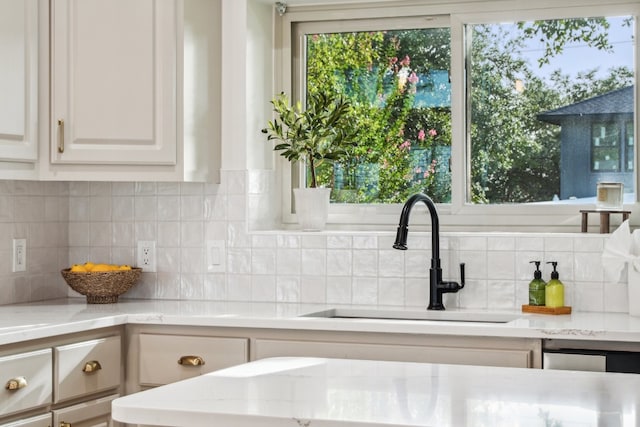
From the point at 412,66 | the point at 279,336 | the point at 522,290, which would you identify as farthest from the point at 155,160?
the point at 522,290

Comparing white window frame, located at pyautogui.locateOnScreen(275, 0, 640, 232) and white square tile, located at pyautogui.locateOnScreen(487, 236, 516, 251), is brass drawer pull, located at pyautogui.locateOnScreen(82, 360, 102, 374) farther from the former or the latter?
white square tile, located at pyautogui.locateOnScreen(487, 236, 516, 251)

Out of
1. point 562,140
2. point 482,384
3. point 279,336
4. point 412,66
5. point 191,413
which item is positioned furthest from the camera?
point 412,66

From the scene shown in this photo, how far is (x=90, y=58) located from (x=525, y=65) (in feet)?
5.28

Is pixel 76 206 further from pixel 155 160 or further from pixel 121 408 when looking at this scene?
pixel 121 408

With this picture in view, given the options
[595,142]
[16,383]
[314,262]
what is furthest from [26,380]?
[595,142]

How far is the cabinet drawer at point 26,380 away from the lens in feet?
8.61

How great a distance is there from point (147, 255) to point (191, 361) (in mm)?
772

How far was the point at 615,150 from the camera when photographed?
3420mm

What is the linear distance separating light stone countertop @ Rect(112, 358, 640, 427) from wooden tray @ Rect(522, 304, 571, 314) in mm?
1102

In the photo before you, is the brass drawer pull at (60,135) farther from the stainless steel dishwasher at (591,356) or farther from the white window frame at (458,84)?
the stainless steel dishwasher at (591,356)

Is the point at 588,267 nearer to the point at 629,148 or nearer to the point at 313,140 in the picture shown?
the point at 629,148

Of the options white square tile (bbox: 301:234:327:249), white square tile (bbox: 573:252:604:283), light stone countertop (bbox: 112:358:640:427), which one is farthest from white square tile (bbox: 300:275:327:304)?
light stone countertop (bbox: 112:358:640:427)

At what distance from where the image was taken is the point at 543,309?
308cm

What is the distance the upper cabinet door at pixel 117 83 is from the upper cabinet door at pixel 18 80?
0.30 feet
